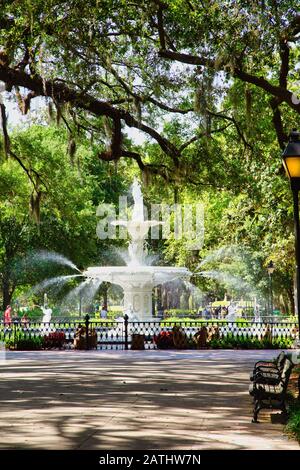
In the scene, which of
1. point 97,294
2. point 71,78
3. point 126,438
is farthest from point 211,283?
point 126,438

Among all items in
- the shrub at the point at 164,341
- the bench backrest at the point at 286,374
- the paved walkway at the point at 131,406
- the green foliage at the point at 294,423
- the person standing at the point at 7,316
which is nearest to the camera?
the paved walkway at the point at 131,406

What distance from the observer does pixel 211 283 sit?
63406 mm

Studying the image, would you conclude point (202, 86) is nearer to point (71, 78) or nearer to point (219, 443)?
point (71, 78)

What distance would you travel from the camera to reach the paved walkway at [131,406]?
8.30 metres

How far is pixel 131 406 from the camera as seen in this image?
11.2 metres

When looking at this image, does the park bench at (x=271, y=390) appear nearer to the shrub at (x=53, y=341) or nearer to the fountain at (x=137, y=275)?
the shrub at (x=53, y=341)

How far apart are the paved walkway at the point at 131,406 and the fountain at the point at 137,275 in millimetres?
10188

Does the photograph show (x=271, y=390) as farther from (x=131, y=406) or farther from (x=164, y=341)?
(x=164, y=341)

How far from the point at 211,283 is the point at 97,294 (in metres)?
9.67

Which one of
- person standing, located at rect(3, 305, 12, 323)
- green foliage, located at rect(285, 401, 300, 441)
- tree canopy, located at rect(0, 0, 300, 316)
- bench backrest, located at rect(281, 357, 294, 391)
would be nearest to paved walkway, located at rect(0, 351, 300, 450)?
green foliage, located at rect(285, 401, 300, 441)

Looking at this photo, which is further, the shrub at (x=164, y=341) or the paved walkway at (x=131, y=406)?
the shrub at (x=164, y=341)

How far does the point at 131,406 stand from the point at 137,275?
19211 mm

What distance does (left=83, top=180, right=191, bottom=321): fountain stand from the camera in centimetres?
3017

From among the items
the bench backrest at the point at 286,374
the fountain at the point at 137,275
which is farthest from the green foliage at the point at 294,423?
the fountain at the point at 137,275
